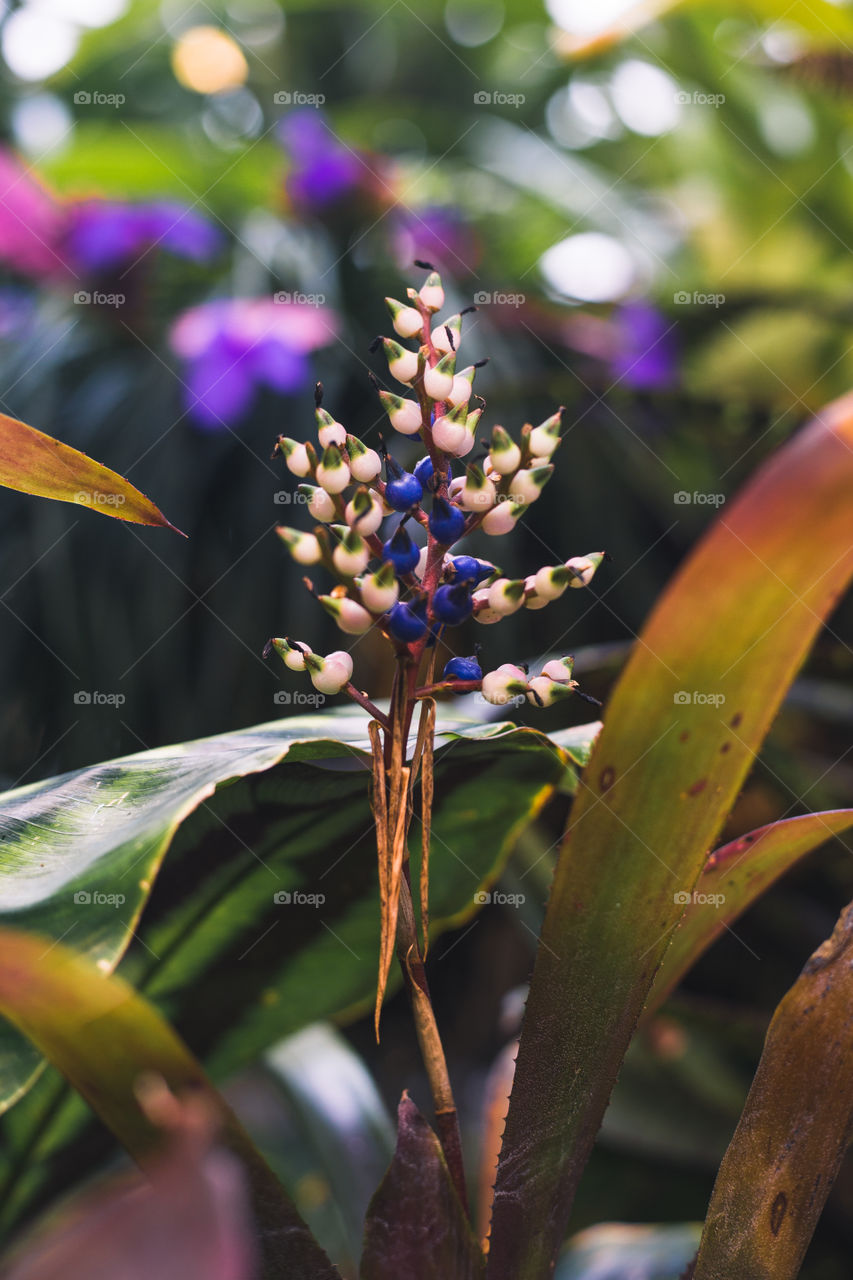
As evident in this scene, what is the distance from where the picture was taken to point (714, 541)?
26 cm

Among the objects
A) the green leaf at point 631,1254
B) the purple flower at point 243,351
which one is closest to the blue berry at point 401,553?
the green leaf at point 631,1254

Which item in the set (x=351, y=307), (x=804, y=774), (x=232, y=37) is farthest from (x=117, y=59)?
(x=804, y=774)

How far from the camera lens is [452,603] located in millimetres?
255

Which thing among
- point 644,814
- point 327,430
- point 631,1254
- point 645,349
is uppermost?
point 327,430

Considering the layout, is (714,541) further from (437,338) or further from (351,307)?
(351,307)

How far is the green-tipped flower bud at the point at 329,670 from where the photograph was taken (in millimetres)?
254

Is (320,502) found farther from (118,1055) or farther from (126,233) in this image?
(126,233)

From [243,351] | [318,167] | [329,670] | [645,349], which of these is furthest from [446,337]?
[318,167]

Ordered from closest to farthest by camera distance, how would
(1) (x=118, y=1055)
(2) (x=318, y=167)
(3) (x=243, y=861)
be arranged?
(1) (x=118, y=1055), (3) (x=243, y=861), (2) (x=318, y=167)

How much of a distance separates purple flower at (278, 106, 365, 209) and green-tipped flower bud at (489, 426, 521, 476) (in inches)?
45.6

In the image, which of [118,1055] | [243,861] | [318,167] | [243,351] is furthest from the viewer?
[318,167]

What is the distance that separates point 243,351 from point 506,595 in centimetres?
94

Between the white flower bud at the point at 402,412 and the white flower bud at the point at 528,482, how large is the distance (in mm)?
35

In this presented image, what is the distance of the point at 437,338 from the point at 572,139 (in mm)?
1726
